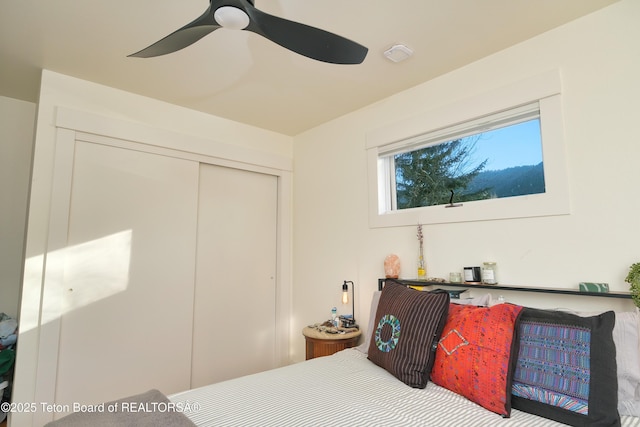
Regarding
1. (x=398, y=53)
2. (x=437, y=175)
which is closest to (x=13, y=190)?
(x=398, y=53)

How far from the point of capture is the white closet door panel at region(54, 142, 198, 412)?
2256 mm

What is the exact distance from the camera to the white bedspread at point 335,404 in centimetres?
120

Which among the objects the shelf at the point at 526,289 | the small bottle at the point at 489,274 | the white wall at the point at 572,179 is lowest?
the shelf at the point at 526,289

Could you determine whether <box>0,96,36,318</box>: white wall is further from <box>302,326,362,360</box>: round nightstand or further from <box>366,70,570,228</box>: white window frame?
<box>366,70,570,228</box>: white window frame

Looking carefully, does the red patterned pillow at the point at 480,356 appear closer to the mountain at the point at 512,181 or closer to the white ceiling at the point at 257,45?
the mountain at the point at 512,181

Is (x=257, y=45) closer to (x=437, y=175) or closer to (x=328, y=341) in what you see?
(x=437, y=175)

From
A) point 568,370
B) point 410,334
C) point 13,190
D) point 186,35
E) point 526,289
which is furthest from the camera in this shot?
point 13,190

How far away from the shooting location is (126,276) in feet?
8.09

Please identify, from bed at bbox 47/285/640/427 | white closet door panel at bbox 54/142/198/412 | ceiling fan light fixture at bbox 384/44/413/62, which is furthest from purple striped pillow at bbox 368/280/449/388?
white closet door panel at bbox 54/142/198/412

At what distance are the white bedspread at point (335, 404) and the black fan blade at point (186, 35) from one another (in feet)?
4.99

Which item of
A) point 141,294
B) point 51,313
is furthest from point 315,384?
point 51,313

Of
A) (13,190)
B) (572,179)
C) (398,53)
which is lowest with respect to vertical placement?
(572,179)

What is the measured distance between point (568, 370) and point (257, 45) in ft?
7.29

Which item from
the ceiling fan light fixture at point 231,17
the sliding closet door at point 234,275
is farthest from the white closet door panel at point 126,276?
the ceiling fan light fixture at point 231,17
